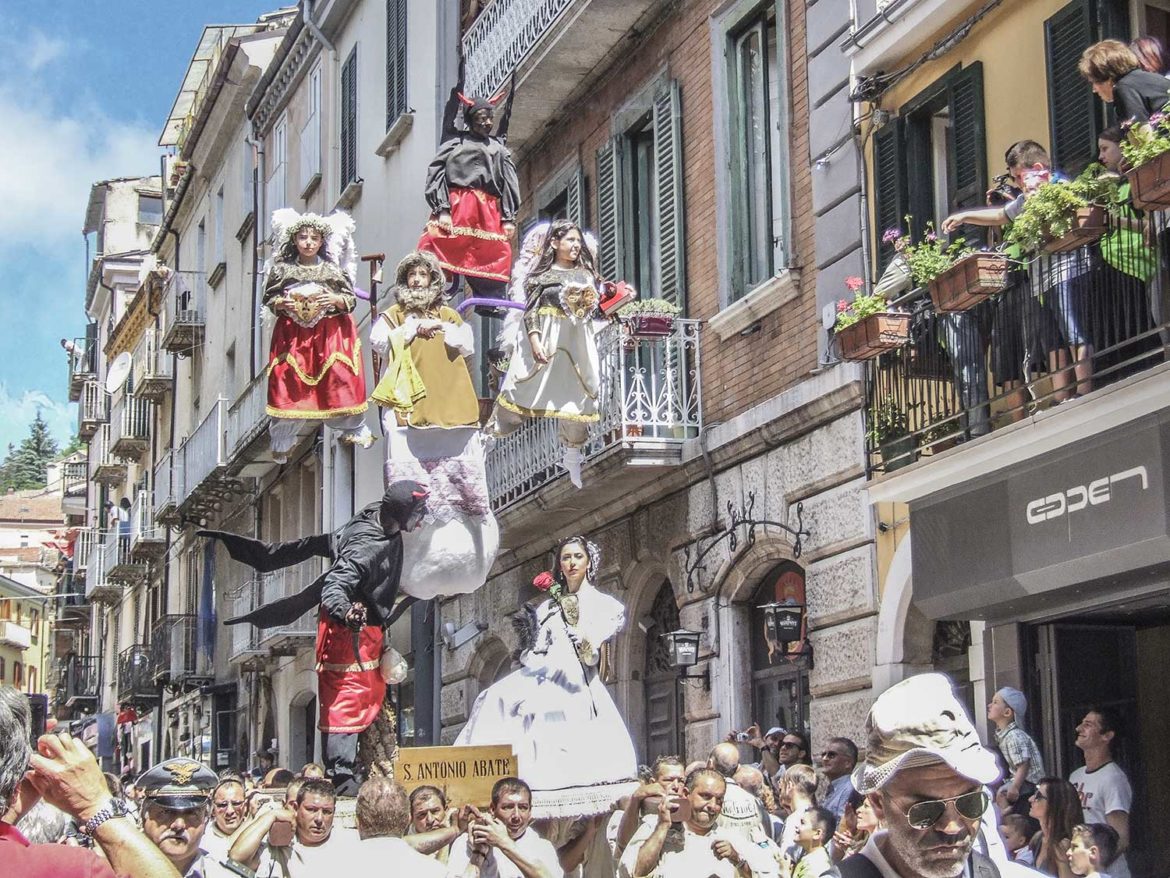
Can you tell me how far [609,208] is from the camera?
19.4m

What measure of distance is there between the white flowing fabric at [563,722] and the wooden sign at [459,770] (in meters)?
0.19

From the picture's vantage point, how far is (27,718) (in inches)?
167

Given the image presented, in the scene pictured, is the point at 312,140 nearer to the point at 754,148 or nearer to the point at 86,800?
the point at 754,148

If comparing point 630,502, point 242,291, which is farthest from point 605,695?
point 242,291

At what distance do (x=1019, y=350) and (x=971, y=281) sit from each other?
0.56 meters

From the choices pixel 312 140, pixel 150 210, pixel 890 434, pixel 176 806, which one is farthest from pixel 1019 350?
pixel 150 210

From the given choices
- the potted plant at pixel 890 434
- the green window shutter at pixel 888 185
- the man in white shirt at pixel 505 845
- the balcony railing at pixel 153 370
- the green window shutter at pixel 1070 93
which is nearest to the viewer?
the man in white shirt at pixel 505 845

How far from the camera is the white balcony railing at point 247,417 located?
30.8 m

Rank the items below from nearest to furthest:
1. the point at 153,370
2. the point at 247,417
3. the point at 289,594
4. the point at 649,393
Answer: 1. the point at 649,393
2. the point at 289,594
3. the point at 247,417
4. the point at 153,370

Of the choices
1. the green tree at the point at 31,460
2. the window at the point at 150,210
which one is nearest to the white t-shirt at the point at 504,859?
the window at the point at 150,210

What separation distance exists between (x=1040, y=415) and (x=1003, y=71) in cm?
273

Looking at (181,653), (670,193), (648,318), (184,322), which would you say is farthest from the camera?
(184,322)

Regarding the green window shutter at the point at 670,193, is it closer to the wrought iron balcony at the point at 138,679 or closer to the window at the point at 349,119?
the window at the point at 349,119

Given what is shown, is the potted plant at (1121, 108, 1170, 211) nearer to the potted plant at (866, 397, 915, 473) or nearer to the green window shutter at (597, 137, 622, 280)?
the potted plant at (866, 397, 915, 473)
